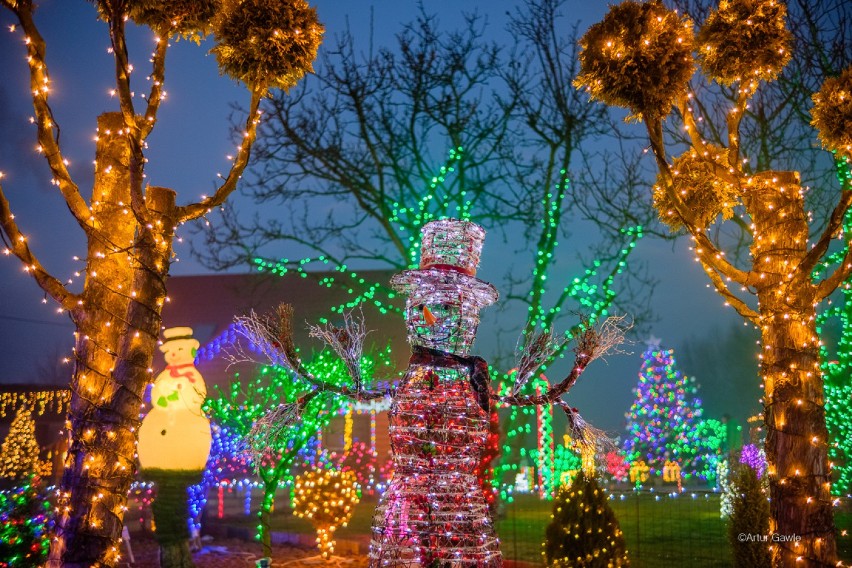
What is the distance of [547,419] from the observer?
2098 centimetres

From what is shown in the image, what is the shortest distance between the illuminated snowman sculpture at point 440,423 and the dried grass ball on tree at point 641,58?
1601 mm

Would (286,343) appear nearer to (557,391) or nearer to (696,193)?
(557,391)

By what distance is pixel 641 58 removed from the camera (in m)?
5.67

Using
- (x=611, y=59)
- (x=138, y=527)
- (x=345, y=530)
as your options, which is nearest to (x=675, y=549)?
(x=345, y=530)

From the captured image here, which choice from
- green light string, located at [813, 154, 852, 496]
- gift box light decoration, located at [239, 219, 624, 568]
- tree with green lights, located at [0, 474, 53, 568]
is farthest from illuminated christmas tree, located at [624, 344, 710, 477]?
tree with green lights, located at [0, 474, 53, 568]

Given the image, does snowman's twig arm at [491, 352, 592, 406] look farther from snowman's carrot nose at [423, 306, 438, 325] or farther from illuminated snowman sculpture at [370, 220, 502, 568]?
snowman's carrot nose at [423, 306, 438, 325]

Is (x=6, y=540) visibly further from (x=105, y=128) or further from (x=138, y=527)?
(x=138, y=527)

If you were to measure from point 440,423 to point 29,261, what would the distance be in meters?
2.96

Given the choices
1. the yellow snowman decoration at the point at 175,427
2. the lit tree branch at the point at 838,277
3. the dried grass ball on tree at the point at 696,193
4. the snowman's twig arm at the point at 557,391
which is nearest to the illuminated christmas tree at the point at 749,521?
the dried grass ball on tree at the point at 696,193

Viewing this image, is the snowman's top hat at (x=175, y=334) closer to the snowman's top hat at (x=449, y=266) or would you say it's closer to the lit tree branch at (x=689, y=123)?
the snowman's top hat at (x=449, y=266)

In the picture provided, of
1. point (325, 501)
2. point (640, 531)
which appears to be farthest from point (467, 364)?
point (640, 531)

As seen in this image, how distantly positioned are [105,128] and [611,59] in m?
3.95

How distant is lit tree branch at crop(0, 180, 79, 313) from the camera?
464 centimetres

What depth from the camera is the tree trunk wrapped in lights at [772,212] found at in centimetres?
564
